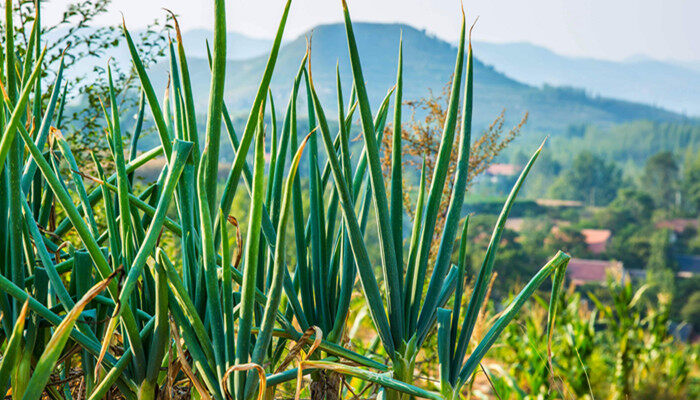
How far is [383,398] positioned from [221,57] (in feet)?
1.05

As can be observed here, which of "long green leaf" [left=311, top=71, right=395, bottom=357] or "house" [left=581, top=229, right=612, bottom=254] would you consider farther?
"house" [left=581, top=229, right=612, bottom=254]

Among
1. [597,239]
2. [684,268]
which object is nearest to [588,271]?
[597,239]

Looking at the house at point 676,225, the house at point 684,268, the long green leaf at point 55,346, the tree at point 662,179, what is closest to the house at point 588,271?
the house at point 684,268

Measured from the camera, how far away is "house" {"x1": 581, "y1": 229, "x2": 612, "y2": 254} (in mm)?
21672

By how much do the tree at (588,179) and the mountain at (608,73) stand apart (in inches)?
1089

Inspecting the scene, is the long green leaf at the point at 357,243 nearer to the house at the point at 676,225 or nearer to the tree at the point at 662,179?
the house at the point at 676,225

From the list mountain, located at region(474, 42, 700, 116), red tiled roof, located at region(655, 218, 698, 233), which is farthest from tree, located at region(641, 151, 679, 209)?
mountain, located at region(474, 42, 700, 116)

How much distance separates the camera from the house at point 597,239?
2167 cm

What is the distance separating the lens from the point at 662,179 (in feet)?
104

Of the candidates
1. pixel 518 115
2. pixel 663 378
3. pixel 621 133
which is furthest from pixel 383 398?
pixel 621 133

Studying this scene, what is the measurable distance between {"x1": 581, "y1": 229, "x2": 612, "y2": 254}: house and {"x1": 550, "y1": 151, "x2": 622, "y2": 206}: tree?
8.02m

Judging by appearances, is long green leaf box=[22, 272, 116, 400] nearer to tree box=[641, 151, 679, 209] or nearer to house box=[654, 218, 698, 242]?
house box=[654, 218, 698, 242]

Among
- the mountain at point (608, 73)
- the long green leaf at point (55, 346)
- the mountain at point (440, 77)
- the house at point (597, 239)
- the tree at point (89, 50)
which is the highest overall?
the mountain at point (608, 73)

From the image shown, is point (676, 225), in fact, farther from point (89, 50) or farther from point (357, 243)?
point (357, 243)
